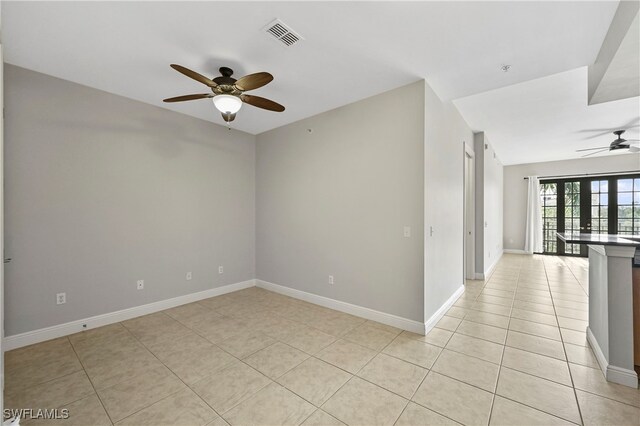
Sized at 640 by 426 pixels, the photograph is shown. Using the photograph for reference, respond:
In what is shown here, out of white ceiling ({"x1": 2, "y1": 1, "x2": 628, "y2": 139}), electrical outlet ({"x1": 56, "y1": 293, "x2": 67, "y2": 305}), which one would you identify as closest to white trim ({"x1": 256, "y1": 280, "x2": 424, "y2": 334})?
electrical outlet ({"x1": 56, "y1": 293, "x2": 67, "y2": 305})

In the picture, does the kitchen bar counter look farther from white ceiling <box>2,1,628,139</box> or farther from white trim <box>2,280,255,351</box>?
white trim <box>2,280,255,351</box>

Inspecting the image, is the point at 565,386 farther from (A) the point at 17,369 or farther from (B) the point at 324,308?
(A) the point at 17,369

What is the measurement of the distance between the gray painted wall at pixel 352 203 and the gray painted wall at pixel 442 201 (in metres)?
0.13


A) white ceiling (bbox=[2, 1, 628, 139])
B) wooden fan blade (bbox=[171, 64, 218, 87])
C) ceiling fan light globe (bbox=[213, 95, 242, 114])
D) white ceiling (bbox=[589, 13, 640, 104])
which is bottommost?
ceiling fan light globe (bbox=[213, 95, 242, 114])

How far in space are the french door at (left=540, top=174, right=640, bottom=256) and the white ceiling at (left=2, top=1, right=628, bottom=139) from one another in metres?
5.87

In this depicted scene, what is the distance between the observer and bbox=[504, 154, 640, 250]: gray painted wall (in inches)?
286

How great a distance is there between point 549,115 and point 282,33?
4392 mm

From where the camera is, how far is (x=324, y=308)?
12.0ft

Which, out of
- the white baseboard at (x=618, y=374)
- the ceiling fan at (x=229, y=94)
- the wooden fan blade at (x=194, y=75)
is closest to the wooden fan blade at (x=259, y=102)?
the ceiling fan at (x=229, y=94)

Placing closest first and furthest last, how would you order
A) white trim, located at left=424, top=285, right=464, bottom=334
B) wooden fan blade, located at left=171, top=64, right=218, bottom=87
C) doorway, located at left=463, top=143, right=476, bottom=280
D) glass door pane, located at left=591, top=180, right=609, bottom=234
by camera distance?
wooden fan blade, located at left=171, top=64, right=218, bottom=87 → white trim, located at left=424, top=285, right=464, bottom=334 → doorway, located at left=463, top=143, right=476, bottom=280 → glass door pane, located at left=591, top=180, right=609, bottom=234

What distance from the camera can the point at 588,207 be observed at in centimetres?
719

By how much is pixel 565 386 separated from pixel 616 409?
0.88 ft

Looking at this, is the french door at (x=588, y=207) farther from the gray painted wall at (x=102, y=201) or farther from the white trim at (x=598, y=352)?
the gray painted wall at (x=102, y=201)

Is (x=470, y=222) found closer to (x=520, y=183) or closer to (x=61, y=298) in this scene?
(x=520, y=183)
